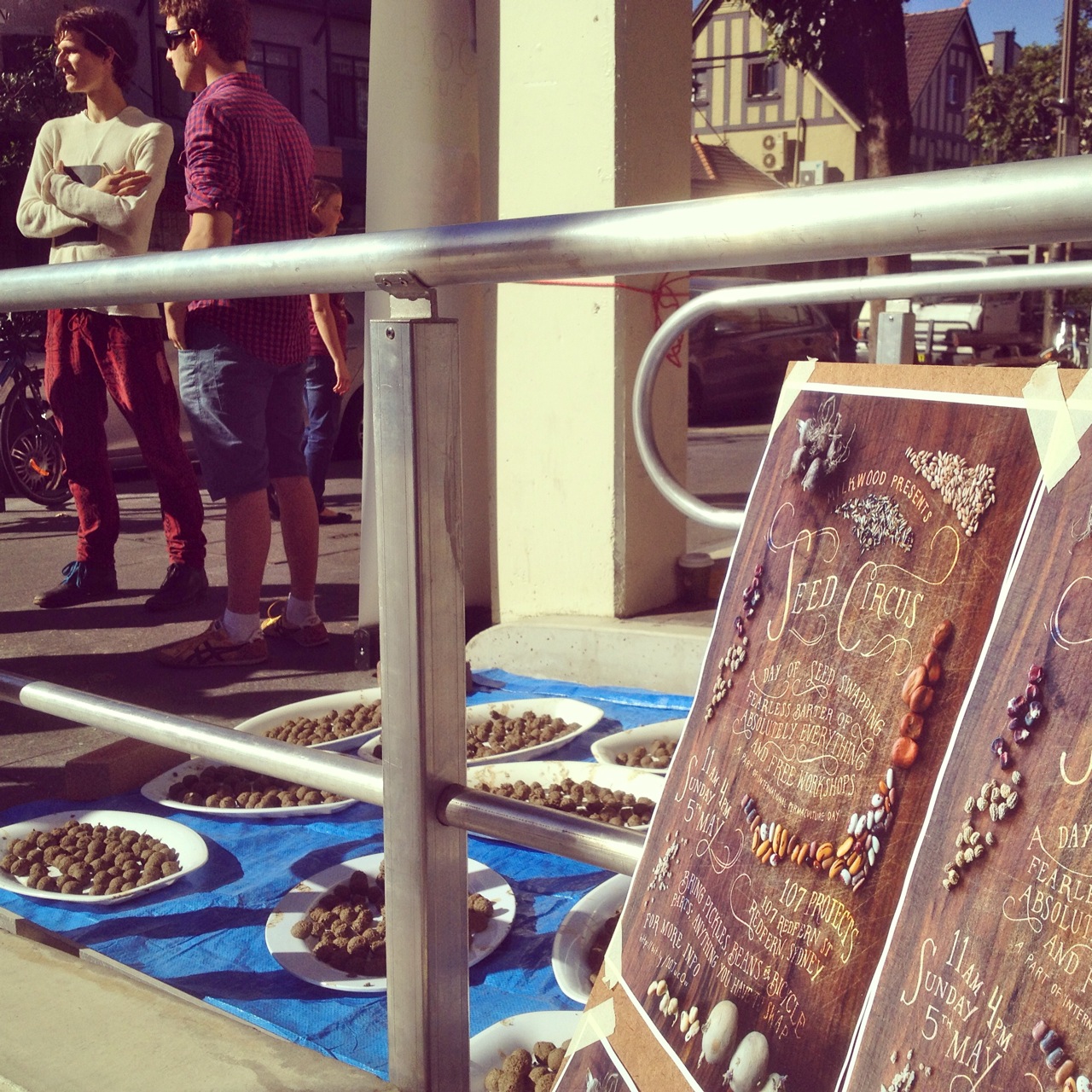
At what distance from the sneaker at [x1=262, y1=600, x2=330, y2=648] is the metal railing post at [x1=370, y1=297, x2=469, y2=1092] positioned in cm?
335

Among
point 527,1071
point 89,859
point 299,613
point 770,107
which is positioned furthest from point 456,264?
point 770,107

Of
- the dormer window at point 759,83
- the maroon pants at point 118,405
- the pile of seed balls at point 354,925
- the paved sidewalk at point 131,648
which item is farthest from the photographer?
the dormer window at point 759,83

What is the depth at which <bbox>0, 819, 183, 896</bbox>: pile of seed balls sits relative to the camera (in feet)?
8.15

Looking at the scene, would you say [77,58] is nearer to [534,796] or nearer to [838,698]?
[534,796]

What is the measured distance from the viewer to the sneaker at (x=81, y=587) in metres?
5.36

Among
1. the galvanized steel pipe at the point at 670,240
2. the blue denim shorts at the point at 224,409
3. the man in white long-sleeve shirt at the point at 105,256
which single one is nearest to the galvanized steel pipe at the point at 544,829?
the galvanized steel pipe at the point at 670,240

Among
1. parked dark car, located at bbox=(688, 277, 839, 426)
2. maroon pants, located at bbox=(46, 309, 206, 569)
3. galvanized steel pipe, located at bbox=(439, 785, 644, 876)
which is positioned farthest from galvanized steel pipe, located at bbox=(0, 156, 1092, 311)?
parked dark car, located at bbox=(688, 277, 839, 426)

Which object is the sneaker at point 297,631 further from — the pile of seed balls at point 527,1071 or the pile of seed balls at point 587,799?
the pile of seed balls at point 527,1071

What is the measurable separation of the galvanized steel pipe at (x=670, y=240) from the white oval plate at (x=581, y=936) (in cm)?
110

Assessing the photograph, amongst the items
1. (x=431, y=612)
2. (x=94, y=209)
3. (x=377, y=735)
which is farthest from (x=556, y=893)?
(x=94, y=209)

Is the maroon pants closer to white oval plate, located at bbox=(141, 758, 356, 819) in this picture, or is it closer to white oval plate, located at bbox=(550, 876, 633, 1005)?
white oval plate, located at bbox=(141, 758, 356, 819)

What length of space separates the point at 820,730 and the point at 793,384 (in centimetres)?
30

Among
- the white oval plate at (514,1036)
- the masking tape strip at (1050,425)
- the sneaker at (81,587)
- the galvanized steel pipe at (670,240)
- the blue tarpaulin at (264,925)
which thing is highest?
the galvanized steel pipe at (670,240)

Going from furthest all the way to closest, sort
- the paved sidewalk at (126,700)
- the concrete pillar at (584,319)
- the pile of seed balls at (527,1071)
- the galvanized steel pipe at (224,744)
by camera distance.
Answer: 1. the concrete pillar at (584,319)
2. the pile of seed balls at (527,1071)
3. the paved sidewalk at (126,700)
4. the galvanized steel pipe at (224,744)
